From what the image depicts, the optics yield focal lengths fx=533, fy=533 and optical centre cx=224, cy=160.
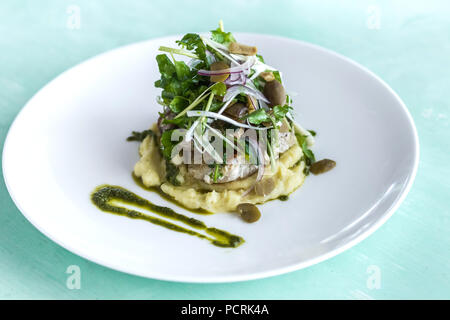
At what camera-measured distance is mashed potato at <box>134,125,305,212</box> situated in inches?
243

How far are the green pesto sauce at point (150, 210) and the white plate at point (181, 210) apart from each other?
0.09 metres

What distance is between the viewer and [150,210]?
6.13 meters

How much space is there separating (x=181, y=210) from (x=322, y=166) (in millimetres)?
1822

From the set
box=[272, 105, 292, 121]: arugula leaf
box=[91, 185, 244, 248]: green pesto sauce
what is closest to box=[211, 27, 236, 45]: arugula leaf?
box=[272, 105, 292, 121]: arugula leaf

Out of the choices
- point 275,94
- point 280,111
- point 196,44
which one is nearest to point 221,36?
point 196,44

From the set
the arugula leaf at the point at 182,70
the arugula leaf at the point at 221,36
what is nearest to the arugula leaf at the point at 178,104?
the arugula leaf at the point at 182,70

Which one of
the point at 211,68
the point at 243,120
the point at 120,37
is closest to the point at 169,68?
the point at 211,68

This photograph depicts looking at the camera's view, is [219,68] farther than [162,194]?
No

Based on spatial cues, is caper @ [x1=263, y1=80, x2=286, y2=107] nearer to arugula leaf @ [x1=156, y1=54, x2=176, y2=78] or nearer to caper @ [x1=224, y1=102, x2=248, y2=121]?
caper @ [x1=224, y1=102, x2=248, y2=121]

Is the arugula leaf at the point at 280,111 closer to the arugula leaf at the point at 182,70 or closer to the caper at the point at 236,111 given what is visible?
the caper at the point at 236,111

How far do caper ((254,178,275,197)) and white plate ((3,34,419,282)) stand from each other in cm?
15

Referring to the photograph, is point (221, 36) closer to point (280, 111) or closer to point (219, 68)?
point (219, 68)

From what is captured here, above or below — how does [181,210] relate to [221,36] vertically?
below

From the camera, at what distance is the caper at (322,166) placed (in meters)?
6.55
